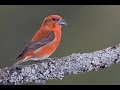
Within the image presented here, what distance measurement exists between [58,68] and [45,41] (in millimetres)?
473

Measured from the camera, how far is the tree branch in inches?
245

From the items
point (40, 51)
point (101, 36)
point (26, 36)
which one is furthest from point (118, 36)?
point (40, 51)

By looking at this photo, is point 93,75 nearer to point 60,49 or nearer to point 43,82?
point 60,49

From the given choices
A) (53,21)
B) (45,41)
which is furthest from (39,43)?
(53,21)

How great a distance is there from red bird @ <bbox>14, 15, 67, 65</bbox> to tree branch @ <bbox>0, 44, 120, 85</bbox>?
167 mm

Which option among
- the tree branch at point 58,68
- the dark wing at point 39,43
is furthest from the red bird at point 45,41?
the tree branch at point 58,68

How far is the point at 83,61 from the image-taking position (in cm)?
630

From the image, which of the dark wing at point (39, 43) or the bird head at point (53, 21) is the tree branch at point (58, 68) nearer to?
the dark wing at point (39, 43)

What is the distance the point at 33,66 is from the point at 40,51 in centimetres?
27

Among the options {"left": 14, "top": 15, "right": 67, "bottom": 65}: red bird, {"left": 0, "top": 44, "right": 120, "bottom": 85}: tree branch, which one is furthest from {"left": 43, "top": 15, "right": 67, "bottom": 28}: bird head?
{"left": 0, "top": 44, "right": 120, "bottom": 85}: tree branch

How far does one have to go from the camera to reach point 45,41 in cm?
667

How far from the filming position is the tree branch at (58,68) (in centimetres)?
623

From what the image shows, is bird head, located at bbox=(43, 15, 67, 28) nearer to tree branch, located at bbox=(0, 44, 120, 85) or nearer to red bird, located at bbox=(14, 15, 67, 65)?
red bird, located at bbox=(14, 15, 67, 65)

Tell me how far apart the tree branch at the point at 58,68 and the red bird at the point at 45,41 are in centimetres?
17
